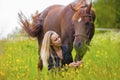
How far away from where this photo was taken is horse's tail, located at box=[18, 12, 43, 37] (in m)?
11.7

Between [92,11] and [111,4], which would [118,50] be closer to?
[92,11]

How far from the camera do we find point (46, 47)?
9.59 metres

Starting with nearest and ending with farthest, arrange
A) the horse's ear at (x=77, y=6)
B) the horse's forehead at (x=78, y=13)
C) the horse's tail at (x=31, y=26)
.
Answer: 1. the horse's forehead at (x=78, y=13)
2. the horse's ear at (x=77, y=6)
3. the horse's tail at (x=31, y=26)

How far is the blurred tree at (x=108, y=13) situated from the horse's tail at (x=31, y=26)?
1249 inches

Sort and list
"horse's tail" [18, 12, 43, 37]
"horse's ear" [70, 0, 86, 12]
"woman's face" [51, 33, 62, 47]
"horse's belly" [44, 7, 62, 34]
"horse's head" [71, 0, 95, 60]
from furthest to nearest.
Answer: "horse's tail" [18, 12, 43, 37], "horse's belly" [44, 7, 62, 34], "horse's ear" [70, 0, 86, 12], "horse's head" [71, 0, 95, 60], "woman's face" [51, 33, 62, 47]

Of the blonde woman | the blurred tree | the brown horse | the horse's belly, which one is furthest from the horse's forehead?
the blurred tree

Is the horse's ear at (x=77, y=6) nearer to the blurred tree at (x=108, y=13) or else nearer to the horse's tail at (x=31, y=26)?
the horse's tail at (x=31, y=26)

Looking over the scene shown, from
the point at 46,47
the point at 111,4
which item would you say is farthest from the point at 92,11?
the point at 111,4

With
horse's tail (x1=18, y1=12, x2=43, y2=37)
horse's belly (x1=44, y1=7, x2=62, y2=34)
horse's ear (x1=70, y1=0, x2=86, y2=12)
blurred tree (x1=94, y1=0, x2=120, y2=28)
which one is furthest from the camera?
blurred tree (x1=94, y1=0, x2=120, y2=28)

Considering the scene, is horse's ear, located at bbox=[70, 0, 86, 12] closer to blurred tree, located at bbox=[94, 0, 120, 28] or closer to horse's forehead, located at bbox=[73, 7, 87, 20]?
horse's forehead, located at bbox=[73, 7, 87, 20]

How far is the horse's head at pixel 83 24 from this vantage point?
31.6ft

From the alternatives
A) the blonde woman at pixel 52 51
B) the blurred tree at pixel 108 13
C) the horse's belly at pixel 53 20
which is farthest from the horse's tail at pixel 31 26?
the blurred tree at pixel 108 13

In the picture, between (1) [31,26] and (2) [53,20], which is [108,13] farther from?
(2) [53,20]

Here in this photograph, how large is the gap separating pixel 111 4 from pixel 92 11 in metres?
41.3
